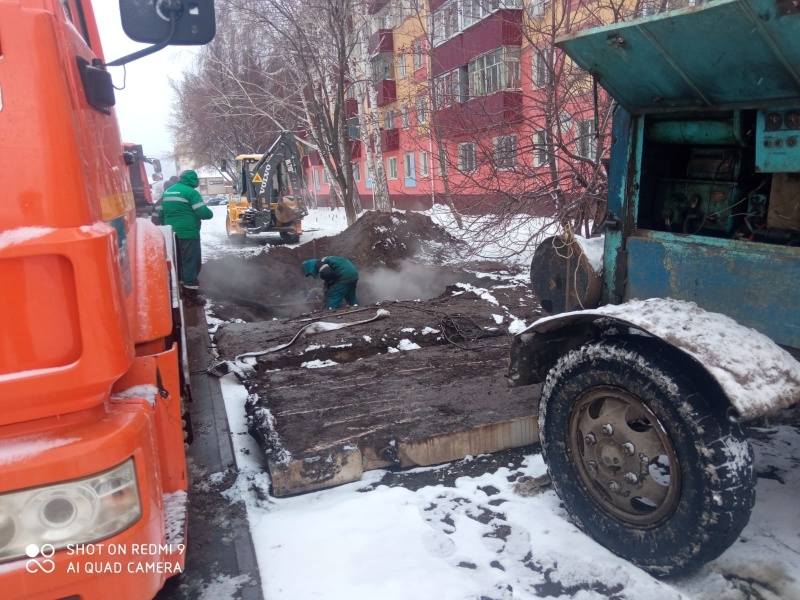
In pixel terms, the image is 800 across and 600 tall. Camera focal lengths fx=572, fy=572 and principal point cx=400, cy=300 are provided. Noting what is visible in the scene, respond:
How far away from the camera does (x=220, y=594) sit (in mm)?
2350

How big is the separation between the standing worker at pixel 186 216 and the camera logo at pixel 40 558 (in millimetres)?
7703

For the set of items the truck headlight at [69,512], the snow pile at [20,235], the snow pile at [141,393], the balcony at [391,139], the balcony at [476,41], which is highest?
the balcony at [476,41]

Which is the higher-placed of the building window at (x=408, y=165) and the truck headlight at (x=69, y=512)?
the building window at (x=408, y=165)

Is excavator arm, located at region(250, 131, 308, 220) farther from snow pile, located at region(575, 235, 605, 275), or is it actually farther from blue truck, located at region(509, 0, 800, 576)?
blue truck, located at region(509, 0, 800, 576)

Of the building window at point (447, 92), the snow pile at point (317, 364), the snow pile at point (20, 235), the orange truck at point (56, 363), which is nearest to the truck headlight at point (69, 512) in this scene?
the orange truck at point (56, 363)

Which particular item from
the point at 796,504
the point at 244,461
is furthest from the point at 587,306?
the point at 244,461

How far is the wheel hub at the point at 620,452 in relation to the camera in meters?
2.34

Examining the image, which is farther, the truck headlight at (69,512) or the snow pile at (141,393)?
the snow pile at (141,393)

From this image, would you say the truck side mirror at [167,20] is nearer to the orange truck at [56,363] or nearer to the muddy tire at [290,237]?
the orange truck at [56,363]

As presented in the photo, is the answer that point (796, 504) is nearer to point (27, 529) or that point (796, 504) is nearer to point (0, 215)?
point (27, 529)

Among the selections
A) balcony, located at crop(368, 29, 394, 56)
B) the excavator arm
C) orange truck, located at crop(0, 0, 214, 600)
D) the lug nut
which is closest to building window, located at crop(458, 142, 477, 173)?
the lug nut

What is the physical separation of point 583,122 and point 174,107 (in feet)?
123

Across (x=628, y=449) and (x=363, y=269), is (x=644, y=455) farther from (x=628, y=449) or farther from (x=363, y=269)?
(x=363, y=269)

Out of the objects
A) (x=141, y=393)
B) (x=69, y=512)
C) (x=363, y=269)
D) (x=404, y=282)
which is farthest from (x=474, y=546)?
(x=363, y=269)
